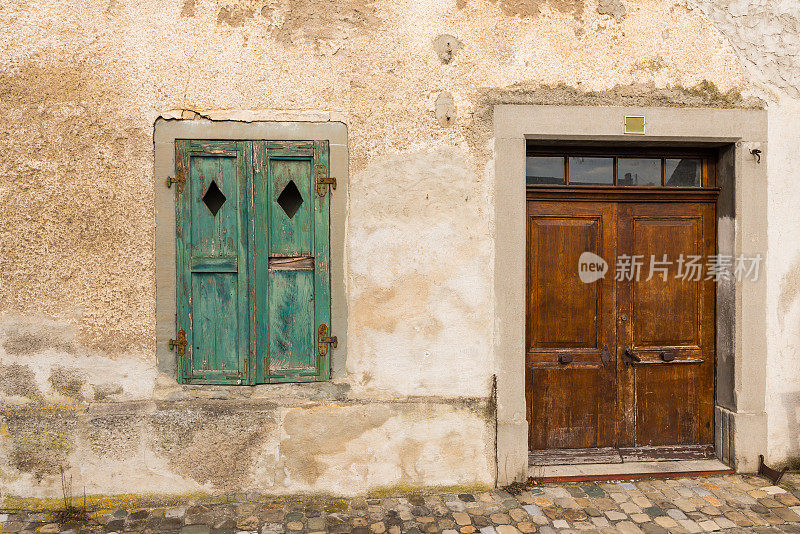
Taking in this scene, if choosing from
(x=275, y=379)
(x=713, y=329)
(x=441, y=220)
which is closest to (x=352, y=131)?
(x=441, y=220)

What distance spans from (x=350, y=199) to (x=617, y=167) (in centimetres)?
192

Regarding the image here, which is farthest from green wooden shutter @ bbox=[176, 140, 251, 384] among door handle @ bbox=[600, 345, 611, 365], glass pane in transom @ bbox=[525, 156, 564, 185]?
door handle @ bbox=[600, 345, 611, 365]

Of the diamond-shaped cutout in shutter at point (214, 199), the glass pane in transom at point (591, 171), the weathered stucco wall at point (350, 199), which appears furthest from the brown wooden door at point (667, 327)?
the diamond-shaped cutout in shutter at point (214, 199)

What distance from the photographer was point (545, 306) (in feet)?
11.7

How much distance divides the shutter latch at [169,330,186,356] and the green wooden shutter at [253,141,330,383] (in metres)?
0.46

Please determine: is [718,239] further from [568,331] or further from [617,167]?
[568,331]

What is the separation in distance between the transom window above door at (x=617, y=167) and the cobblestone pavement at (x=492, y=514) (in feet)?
6.80

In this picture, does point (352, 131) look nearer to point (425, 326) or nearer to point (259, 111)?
point (259, 111)

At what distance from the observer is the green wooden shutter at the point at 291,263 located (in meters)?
3.22

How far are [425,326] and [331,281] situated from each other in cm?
68

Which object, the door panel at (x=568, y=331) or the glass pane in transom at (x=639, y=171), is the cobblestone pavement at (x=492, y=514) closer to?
the door panel at (x=568, y=331)

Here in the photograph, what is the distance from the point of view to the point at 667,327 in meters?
Result: 3.64

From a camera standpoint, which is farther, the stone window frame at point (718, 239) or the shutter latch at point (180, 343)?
the stone window frame at point (718, 239)

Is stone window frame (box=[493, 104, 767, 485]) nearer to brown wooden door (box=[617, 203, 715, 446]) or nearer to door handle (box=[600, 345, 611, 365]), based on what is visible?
brown wooden door (box=[617, 203, 715, 446])
